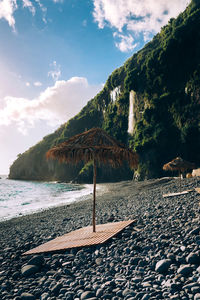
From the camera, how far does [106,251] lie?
5.34m

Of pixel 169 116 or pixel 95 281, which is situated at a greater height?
pixel 169 116

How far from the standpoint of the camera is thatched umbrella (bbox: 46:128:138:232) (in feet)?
22.6

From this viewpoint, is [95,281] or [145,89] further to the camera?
[145,89]

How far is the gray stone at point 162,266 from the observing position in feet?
12.4

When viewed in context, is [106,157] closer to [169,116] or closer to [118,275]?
[118,275]

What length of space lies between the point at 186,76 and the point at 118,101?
84.4 ft

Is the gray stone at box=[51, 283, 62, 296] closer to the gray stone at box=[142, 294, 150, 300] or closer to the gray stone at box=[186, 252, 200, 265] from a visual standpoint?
the gray stone at box=[142, 294, 150, 300]

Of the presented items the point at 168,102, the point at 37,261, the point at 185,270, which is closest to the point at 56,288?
the point at 37,261

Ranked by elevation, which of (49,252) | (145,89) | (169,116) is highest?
(145,89)

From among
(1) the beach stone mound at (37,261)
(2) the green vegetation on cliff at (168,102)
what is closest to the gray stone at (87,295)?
(1) the beach stone mound at (37,261)

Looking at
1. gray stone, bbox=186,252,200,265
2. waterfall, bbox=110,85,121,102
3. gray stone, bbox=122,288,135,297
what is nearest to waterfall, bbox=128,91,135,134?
waterfall, bbox=110,85,121,102

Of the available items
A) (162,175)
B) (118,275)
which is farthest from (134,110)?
(118,275)

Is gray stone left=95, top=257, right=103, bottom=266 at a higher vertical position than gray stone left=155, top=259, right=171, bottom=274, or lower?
lower

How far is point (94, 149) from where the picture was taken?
22.5 feet
